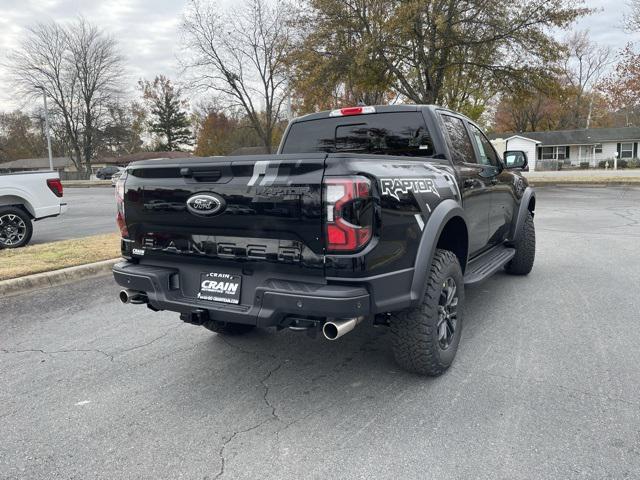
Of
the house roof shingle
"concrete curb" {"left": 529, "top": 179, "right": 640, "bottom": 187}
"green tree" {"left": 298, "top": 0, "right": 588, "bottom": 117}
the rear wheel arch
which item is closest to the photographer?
the rear wheel arch

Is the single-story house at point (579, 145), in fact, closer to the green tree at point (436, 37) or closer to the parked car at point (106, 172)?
the green tree at point (436, 37)

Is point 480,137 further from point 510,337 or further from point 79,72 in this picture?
point 79,72

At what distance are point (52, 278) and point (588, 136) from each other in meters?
56.0

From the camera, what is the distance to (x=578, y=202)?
1567 cm

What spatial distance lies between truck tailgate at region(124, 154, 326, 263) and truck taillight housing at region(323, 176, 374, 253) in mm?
57

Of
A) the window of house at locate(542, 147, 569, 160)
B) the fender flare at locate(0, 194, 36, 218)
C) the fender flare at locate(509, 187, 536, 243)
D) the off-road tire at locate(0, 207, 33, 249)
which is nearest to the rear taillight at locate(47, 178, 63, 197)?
the fender flare at locate(0, 194, 36, 218)

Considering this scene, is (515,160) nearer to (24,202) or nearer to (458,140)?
(458,140)

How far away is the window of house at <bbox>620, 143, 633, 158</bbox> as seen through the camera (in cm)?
5044

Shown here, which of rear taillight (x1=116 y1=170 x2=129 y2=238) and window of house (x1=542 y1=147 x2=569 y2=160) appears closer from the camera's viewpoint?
rear taillight (x1=116 y1=170 x2=129 y2=238)

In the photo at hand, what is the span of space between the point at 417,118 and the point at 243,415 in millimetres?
2623

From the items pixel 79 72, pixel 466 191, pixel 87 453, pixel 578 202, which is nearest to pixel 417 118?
pixel 466 191

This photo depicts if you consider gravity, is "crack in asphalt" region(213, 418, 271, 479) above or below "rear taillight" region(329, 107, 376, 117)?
below

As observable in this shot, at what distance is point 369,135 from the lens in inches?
164

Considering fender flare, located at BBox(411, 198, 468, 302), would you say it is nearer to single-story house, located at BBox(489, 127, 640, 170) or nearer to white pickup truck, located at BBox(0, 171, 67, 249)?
white pickup truck, located at BBox(0, 171, 67, 249)
